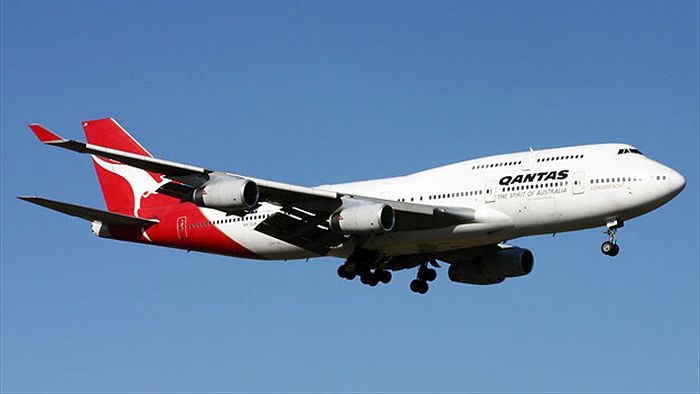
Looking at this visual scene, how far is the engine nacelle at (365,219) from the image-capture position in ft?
157

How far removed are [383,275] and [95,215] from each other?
11.9m

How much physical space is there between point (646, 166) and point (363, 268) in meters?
11.7

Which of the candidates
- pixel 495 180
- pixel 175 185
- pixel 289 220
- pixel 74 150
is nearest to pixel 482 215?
pixel 495 180

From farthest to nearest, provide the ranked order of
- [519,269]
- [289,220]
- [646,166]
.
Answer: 1. [519,269]
2. [289,220]
3. [646,166]

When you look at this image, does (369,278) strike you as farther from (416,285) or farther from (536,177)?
(536,177)

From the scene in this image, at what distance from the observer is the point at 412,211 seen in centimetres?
4875

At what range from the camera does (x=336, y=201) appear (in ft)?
162

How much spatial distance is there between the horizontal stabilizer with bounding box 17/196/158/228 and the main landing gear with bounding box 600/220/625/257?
18.9m

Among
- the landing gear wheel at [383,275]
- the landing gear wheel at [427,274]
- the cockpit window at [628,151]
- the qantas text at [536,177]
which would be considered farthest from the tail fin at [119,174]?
the cockpit window at [628,151]

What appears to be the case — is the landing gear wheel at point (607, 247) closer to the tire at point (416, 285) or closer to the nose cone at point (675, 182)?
the nose cone at point (675, 182)

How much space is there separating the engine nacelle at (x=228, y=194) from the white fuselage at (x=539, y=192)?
629cm

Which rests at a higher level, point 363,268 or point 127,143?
point 127,143

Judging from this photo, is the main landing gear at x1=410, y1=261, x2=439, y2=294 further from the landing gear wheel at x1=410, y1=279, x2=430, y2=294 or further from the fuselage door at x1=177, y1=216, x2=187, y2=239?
the fuselage door at x1=177, y1=216, x2=187, y2=239

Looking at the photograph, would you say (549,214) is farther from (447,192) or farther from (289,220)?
(289,220)
